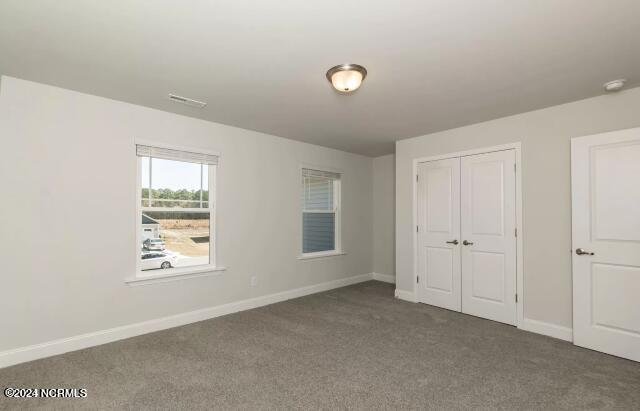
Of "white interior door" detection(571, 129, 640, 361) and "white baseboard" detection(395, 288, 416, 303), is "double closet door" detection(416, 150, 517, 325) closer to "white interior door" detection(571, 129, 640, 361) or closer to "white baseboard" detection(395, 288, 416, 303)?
"white baseboard" detection(395, 288, 416, 303)

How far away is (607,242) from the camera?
306cm

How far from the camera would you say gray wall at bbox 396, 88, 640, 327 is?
3174 mm

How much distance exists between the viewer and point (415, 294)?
4762 mm

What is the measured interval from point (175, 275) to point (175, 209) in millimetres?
771

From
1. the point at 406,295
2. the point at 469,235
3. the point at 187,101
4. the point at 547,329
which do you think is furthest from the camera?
the point at 406,295

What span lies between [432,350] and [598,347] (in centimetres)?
159

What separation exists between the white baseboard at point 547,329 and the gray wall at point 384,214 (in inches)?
101

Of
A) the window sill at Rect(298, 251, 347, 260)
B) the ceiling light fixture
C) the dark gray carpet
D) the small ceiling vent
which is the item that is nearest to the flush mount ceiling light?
the small ceiling vent

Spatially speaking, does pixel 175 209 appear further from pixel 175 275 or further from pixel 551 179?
pixel 551 179

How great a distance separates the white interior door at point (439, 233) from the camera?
4.33 m

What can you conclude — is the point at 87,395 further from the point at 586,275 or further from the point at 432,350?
the point at 586,275

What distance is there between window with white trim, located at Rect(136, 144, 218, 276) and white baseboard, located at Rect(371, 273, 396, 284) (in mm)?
3345

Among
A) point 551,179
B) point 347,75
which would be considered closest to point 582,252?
point 551,179

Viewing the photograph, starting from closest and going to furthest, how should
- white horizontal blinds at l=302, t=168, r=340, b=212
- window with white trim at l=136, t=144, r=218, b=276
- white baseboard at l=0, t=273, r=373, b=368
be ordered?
white baseboard at l=0, t=273, r=373, b=368 < window with white trim at l=136, t=144, r=218, b=276 < white horizontal blinds at l=302, t=168, r=340, b=212
